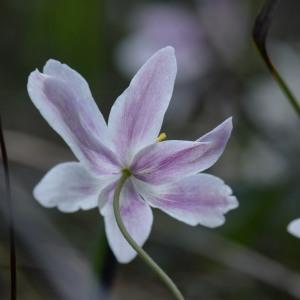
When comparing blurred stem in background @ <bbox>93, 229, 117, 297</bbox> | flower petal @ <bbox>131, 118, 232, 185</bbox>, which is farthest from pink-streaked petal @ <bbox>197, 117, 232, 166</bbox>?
blurred stem in background @ <bbox>93, 229, 117, 297</bbox>

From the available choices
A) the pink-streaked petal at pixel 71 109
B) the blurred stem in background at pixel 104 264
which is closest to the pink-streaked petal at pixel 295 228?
the pink-streaked petal at pixel 71 109

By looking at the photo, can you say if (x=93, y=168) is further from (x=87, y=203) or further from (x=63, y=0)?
(x=63, y=0)

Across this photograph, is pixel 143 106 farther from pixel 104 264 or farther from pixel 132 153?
pixel 104 264

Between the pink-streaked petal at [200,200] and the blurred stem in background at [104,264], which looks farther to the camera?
the blurred stem in background at [104,264]

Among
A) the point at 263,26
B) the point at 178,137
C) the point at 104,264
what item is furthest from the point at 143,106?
the point at 178,137

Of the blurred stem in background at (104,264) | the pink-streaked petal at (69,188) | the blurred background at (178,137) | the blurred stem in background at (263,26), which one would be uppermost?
the blurred stem in background at (263,26)

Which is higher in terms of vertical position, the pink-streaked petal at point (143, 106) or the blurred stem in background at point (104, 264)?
the pink-streaked petal at point (143, 106)

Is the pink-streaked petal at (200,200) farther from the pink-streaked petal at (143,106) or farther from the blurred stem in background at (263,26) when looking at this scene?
the blurred stem in background at (263,26)

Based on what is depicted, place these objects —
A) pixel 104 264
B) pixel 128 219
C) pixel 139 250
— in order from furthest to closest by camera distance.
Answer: pixel 104 264, pixel 128 219, pixel 139 250

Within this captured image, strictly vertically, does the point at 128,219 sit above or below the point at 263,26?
below
